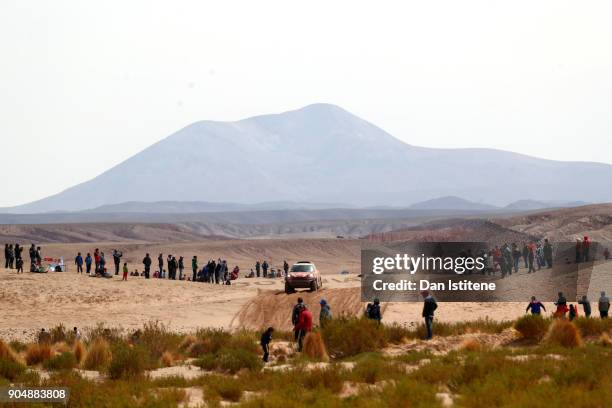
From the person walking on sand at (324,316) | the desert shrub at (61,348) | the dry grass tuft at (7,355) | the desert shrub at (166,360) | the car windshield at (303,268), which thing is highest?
the car windshield at (303,268)

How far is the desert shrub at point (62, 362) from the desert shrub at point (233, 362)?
311cm

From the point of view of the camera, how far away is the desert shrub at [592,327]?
22359mm

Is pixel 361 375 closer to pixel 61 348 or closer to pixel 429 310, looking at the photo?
pixel 429 310

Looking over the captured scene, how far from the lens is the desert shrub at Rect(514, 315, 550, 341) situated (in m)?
21.6

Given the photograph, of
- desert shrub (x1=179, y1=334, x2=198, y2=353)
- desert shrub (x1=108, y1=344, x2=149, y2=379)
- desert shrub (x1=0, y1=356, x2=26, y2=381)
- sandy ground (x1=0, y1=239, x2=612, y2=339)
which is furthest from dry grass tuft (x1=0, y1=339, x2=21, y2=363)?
sandy ground (x1=0, y1=239, x2=612, y2=339)

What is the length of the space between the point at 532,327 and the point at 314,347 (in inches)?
230

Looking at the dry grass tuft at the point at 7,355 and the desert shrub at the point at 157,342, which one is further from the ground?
the dry grass tuft at the point at 7,355

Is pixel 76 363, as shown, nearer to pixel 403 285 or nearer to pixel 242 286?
pixel 403 285

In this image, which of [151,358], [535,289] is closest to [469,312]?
[535,289]

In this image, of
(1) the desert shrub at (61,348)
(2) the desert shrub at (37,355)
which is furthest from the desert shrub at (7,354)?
(1) the desert shrub at (61,348)

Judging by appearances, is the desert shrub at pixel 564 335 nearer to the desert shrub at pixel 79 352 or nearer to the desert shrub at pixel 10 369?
the desert shrub at pixel 79 352

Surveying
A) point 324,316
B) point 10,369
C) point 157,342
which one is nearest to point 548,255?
point 324,316

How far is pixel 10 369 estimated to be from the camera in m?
18.7

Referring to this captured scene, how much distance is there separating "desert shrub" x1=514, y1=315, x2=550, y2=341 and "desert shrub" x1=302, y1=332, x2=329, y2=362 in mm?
5397
